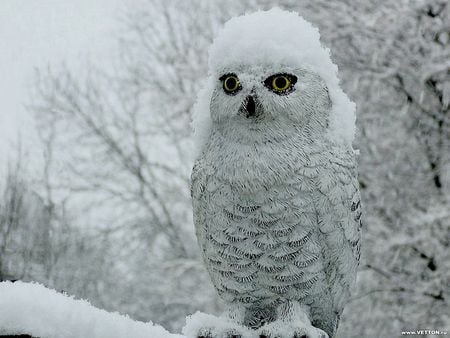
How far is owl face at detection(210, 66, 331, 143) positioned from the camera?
1.37 metres

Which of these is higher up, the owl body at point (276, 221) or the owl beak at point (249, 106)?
the owl beak at point (249, 106)

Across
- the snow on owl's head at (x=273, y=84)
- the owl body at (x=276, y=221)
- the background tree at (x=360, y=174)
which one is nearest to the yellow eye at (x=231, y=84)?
the snow on owl's head at (x=273, y=84)

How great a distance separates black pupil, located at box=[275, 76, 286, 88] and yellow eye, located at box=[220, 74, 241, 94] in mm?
93

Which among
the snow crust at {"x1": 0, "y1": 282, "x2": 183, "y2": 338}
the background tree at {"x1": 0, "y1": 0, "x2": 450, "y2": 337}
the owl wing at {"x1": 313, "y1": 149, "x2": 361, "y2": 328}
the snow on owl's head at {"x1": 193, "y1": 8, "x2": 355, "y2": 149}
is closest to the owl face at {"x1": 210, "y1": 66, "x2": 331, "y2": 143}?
the snow on owl's head at {"x1": 193, "y1": 8, "x2": 355, "y2": 149}

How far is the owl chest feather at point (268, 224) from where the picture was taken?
4.50ft

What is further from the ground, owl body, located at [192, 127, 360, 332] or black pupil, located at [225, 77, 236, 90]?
black pupil, located at [225, 77, 236, 90]

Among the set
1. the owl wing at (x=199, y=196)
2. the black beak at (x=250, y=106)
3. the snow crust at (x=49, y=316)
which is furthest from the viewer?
the owl wing at (x=199, y=196)

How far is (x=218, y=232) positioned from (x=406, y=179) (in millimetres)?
5216

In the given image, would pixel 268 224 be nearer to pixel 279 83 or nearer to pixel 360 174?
pixel 279 83

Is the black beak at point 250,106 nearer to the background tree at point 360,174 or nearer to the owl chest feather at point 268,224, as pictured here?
the owl chest feather at point 268,224

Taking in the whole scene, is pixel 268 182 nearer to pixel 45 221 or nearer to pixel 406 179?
pixel 406 179

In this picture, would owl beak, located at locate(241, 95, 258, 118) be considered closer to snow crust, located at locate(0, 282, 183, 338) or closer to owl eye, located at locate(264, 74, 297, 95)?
owl eye, located at locate(264, 74, 297, 95)

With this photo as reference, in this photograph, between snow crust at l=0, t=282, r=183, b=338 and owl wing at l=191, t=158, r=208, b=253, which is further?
owl wing at l=191, t=158, r=208, b=253

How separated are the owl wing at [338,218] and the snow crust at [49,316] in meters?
0.53
